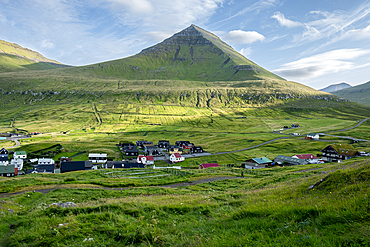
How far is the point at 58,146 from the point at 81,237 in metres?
113

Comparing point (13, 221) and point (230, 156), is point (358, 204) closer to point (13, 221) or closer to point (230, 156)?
point (13, 221)

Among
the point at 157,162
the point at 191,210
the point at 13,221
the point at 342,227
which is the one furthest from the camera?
the point at 157,162

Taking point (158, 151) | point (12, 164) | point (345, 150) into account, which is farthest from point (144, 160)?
point (345, 150)

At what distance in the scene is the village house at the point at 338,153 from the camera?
74.9 metres

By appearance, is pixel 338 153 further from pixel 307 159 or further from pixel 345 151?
pixel 307 159

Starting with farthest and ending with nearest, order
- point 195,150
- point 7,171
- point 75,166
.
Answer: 1. point 195,150
2. point 75,166
3. point 7,171

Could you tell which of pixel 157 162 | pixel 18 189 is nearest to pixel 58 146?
pixel 157 162

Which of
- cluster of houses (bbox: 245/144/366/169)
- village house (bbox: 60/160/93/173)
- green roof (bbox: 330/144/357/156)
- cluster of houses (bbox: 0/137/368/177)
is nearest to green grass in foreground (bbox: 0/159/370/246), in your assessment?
cluster of houses (bbox: 0/137/368/177)

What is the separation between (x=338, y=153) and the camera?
78188 millimetres

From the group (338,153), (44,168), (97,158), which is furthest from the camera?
(97,158)

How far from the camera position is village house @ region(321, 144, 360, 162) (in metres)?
74.9

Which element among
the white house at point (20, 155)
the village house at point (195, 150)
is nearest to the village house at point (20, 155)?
the white house at point (20, 155)

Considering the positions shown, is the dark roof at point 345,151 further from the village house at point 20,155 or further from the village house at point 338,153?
the village house at point 20,155

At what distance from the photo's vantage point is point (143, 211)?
1085 centimetres
